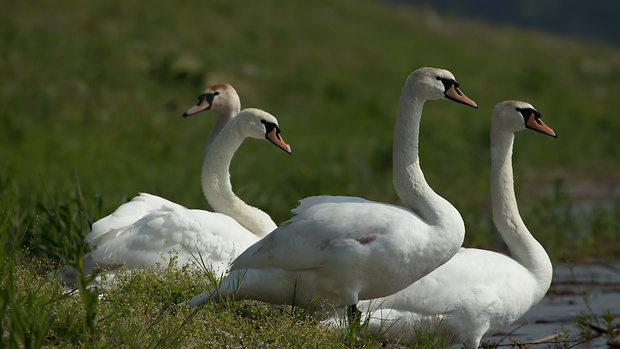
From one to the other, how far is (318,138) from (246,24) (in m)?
7.07

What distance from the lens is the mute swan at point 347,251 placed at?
12.6 ft

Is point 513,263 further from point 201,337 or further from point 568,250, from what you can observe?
point 568,250

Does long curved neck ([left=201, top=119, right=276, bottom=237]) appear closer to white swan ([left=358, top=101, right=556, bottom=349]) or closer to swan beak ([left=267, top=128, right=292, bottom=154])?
swan beak ([left=267, top=128, right=292, bottom=154])

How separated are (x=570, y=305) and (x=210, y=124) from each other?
312 inches

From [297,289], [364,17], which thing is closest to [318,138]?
[297,289]

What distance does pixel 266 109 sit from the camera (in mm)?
14102

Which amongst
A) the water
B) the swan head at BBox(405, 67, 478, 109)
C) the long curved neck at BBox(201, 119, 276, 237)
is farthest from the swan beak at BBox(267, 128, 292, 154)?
the water

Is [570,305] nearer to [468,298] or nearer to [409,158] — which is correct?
[468,298]

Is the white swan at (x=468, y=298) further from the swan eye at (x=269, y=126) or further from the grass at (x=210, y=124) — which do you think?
the swan eye at (x=269, y=126)

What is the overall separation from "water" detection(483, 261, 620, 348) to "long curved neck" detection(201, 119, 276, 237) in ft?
6.15

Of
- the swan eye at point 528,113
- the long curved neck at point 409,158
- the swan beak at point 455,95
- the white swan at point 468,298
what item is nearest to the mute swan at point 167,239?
the white swan at point 468,298

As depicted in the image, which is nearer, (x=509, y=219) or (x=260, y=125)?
(x=509, y=219)

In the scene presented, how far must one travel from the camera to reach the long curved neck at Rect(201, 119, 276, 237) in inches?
218

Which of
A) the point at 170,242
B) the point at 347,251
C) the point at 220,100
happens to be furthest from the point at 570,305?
the point at 220,100
